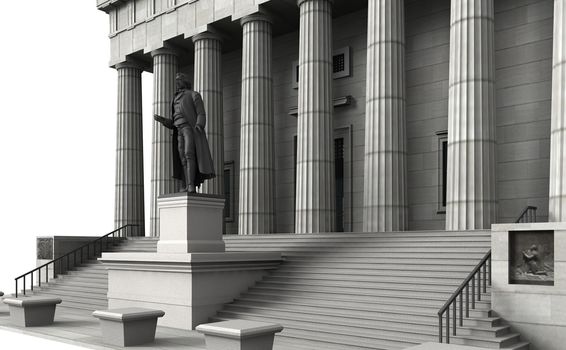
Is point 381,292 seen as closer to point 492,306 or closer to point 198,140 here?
point 492,306

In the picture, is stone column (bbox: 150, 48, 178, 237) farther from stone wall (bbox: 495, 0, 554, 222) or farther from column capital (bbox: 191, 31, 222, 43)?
stone wall (bbox: 495, 0, 554, 222)

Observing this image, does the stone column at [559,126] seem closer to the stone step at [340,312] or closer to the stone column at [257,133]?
the stone step at [340,312]

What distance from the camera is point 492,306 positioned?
38.2 feet

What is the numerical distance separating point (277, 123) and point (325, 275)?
40.1 ft

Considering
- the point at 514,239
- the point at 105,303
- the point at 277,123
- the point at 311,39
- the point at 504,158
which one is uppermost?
the point at 311,39

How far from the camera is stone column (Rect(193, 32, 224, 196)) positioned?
25719mm

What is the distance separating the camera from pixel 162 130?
2800 cm

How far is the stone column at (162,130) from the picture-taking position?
90.9ft

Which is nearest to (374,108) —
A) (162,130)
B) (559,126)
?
(559,126)

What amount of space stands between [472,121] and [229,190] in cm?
1368

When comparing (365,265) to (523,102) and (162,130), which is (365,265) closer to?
(523,102)

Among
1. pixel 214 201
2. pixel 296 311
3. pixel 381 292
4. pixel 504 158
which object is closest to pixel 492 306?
pixel 381 292

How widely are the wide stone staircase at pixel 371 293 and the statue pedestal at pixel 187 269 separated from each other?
546 millimetres

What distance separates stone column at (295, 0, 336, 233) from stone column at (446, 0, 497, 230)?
4759 millimetres
